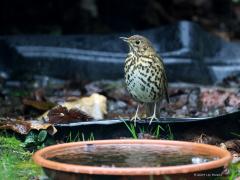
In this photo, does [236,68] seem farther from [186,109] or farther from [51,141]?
[51,141]

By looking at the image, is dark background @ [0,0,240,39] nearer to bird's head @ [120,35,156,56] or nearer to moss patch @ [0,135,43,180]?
bird's head @ [120,35,156,56]

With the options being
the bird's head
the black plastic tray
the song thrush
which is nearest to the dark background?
the bird's head

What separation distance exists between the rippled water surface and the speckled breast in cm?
153

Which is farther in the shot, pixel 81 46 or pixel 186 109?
pixel 81 46

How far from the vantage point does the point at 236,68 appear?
880 cm

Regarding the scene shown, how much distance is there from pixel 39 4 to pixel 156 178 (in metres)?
7.32

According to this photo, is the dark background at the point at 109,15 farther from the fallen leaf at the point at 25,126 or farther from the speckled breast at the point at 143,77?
the fallen leaf at the point at 25,126

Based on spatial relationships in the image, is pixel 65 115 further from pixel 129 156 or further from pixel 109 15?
pixel 109 15

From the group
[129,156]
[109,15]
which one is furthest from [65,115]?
[109,15]

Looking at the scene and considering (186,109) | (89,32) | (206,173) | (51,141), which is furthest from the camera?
(89,32)

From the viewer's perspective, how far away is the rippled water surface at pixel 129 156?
3809 mm

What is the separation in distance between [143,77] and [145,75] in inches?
0.9

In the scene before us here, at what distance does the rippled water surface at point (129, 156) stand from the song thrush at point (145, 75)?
4.89 feet

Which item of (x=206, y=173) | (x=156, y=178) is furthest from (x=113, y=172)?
(x=206, y=173)
